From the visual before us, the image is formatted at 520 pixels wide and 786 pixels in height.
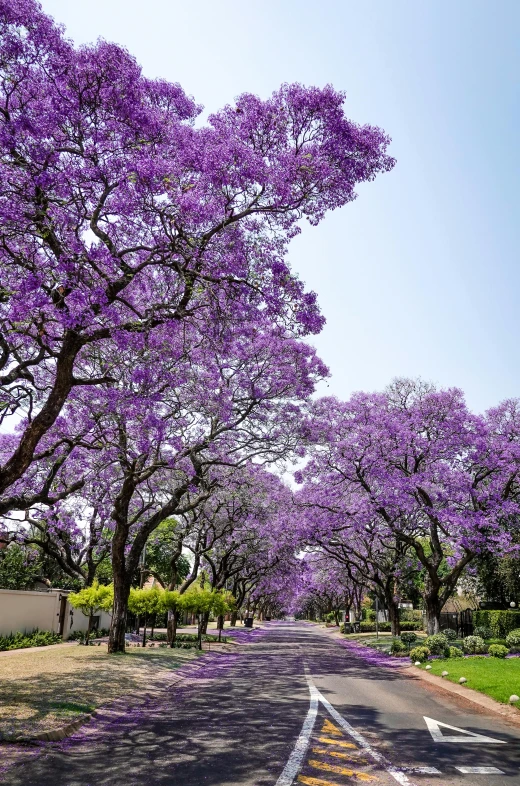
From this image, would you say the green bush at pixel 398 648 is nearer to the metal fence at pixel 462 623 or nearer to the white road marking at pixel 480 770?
the metal fence at pixel 462 623

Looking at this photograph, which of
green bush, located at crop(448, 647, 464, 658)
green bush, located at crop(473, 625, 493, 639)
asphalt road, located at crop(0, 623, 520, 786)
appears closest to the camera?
asphalt road, located at crop(0, 623, 520, 786)

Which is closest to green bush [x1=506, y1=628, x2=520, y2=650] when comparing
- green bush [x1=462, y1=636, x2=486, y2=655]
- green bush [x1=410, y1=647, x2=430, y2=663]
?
green bush [x1=462, y1=636, x2=486, y2=655]

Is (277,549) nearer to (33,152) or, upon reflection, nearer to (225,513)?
(225,513)

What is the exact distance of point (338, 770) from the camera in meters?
6.71

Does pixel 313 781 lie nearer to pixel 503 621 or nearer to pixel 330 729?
pixel 330 729

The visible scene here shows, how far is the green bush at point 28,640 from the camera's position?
76.9 ft

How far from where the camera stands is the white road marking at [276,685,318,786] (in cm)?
634

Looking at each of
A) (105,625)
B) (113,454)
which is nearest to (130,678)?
(113,454)

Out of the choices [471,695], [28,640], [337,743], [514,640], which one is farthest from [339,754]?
[28,640]

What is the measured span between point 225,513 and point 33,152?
28.2 meters

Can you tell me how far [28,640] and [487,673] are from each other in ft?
62.9

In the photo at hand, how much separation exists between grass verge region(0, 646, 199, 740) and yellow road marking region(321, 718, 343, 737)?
4.00m

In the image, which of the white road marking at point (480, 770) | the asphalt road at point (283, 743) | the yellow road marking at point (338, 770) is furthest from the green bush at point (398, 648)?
the yellow road marking at point (338, 770)

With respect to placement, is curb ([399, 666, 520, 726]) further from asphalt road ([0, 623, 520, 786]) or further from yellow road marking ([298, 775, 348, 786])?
yellow road marking ([298, 775, 348, 786])
